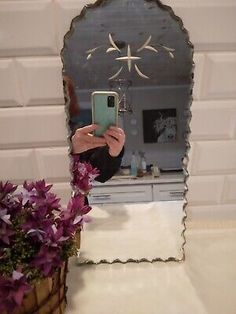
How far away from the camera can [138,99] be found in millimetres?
684

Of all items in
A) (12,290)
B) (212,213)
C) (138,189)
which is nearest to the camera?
(12,290)

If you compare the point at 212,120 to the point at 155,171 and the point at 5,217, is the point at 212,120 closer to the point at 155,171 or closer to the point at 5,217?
the point at 155,171

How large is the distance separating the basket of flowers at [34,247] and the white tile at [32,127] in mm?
185

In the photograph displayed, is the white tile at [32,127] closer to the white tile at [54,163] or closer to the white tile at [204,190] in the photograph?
the white tile at [54,163]

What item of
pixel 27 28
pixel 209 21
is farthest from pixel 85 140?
pixel 209 21

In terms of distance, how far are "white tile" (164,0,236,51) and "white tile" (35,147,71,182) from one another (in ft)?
1.24

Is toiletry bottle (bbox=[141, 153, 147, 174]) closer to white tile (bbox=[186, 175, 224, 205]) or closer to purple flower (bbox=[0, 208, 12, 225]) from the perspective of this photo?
white tile (bbox=[186, 175, 224, 205])

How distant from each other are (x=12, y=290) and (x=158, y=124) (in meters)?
0.43

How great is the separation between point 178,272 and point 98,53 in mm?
527

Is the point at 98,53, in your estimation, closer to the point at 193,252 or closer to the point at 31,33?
the point at 31,33

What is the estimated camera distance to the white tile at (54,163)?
755 millimetres

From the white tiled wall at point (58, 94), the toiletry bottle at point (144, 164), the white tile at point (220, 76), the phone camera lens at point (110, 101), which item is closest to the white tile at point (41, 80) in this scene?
the white tiled wall at point (58, 94)

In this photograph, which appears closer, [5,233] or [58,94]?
[5,233]

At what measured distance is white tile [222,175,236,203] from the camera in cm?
83
